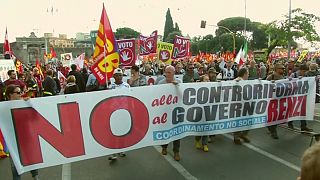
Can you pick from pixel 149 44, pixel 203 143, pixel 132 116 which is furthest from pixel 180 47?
pixel 132 116

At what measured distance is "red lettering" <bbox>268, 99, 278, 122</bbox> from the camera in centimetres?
712

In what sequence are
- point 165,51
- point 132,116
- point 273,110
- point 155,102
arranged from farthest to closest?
point 165,51
point 273,110
point 155,102
point 132,116

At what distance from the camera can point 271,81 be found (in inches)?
283

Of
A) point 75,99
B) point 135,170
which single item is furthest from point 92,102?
point 135,170

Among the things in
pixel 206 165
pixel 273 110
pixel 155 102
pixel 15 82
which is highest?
pixel 15 82

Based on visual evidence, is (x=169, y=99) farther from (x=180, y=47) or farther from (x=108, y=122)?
(x=180, y=47)

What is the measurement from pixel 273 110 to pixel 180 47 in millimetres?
10390

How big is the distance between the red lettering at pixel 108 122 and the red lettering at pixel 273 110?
2799 mm

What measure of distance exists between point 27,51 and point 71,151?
10733 centimetres

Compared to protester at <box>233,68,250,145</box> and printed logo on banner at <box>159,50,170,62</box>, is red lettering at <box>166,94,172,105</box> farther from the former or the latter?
printed logo on banner at <box>159,50,170,62</box>

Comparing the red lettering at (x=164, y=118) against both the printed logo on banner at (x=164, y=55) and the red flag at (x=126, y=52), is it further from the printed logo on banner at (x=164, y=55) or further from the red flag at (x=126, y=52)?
the printed logo on banner at (x=164, y=55)

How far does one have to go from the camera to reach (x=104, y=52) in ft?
26.4

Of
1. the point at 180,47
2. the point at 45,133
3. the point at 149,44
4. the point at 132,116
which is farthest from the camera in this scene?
the point at 149,44

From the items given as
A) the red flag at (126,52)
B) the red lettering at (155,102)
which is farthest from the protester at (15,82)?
the red flag at (126,52)
